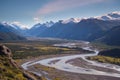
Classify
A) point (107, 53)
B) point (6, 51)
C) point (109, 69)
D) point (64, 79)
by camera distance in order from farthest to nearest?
point (107, 53) < point (109, 69) < point (64, 79) < point (6, 51)

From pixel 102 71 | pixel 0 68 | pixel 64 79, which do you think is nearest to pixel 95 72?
pixel 102 71

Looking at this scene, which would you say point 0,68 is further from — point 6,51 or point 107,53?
point 107,53

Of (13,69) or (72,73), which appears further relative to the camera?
(72,73)

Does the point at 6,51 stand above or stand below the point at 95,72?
above

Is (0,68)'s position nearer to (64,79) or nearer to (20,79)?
(20,79)

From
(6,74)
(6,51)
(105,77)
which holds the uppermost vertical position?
(6,51)

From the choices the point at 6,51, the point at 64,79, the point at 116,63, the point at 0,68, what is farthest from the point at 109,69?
the point at 0,68

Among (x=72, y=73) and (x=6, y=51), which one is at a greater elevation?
(x=6, y=51)

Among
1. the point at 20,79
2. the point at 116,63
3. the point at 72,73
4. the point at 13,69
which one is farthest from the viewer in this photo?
the point at 116,63

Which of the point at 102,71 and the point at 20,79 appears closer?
the point at 20,79
